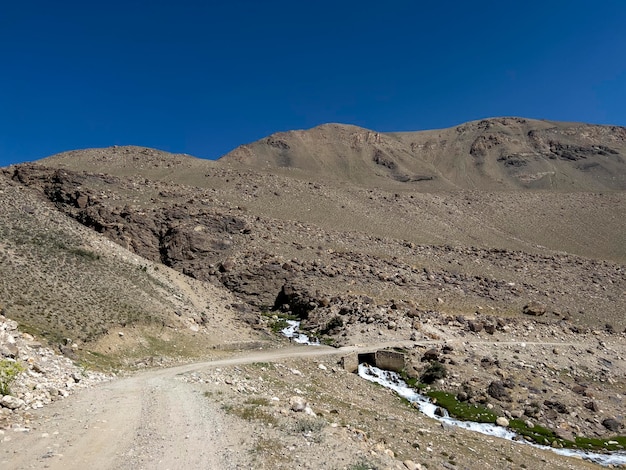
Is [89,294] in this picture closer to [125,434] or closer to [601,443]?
Result: [125,434]

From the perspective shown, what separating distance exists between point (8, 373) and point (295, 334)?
23.3 metres

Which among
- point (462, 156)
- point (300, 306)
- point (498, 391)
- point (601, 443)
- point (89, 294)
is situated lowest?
point (601, 443)

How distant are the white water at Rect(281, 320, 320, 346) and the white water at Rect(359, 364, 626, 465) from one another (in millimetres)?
5989

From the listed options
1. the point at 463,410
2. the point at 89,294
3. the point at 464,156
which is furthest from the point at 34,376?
the point at 464,156

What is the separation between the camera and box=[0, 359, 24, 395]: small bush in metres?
12.7

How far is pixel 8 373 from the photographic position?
1318 cm

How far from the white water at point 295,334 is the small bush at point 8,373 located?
20829 mm

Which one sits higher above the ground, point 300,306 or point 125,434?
point 300,306

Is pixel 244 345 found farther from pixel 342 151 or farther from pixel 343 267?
pixel 342 151

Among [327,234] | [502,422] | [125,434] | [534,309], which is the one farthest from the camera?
[327,234]

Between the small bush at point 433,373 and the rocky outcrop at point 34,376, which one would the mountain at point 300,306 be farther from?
the small bush at point 433,373

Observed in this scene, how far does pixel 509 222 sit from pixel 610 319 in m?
42.5

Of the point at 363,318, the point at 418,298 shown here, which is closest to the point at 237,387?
the point at 363,318

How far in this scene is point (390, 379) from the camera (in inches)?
1046
